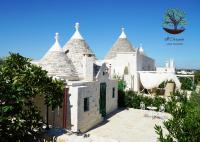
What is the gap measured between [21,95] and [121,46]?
24517 mm

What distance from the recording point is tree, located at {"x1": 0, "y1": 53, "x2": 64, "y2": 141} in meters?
10.2

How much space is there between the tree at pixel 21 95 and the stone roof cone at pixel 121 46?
2024 cm

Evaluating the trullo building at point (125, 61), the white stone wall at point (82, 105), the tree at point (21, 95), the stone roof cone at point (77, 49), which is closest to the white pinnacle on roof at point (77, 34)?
the stone roof cone at point (77, 49)

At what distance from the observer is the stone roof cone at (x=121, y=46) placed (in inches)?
1335

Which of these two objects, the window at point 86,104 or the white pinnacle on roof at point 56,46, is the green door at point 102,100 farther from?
the white pinnacle on roof at point 56,46

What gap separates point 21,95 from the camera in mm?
10867

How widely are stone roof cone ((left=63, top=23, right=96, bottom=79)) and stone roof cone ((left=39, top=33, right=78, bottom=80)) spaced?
69 cm

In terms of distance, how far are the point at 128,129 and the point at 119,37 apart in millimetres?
19533

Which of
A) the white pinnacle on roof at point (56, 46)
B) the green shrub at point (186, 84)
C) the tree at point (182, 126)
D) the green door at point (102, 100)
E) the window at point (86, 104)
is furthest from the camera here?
the green shrub at point (186, 84)

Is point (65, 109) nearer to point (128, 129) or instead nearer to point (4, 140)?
point (128, 129)

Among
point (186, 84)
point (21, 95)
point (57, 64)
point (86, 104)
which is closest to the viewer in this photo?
point (21, 95)

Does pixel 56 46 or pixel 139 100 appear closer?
pixel 56 46

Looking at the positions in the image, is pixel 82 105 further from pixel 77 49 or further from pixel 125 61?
pixel 125 61

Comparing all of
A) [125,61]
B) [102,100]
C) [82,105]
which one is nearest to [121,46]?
[125,61]
